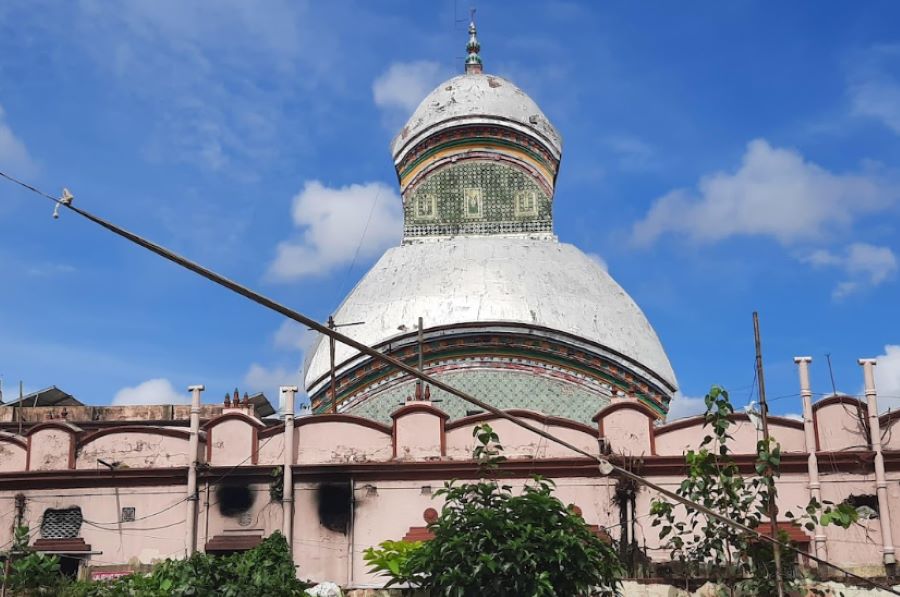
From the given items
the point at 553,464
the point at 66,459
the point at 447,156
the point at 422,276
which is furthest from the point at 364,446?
the point at 447,156

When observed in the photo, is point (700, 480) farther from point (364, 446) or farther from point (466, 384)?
point (466, 384)

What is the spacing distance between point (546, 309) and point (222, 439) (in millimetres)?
7426

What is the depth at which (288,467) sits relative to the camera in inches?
728

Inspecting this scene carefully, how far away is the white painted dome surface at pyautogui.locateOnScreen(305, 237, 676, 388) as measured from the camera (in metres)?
23.6

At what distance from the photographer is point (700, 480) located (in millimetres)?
15977

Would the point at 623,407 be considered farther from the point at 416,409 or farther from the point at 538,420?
the point at 416,409

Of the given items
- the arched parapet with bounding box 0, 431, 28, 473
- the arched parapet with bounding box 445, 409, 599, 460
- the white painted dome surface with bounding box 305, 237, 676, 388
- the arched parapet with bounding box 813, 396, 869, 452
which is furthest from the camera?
the white painted dome surface with bounding box 305, 237, 676, 388

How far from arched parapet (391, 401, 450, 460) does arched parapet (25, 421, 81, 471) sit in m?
5.24

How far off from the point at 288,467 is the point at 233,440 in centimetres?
115

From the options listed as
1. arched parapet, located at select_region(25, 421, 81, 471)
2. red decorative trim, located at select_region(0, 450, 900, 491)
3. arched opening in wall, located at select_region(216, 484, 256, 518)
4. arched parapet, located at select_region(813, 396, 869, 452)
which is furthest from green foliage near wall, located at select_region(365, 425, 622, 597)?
arched parapet, located at select_region(25, 421, 81, 471)

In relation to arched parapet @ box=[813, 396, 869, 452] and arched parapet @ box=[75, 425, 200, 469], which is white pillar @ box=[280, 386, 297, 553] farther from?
arched parapet @ box=[813, 396, 869, 452]

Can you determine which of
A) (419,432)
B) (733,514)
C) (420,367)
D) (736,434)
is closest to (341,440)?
(419,432)

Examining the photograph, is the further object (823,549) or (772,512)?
(823,549)

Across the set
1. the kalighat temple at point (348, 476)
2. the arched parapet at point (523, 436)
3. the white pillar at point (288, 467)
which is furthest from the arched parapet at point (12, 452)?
the arched parapet at point (523, 436)
